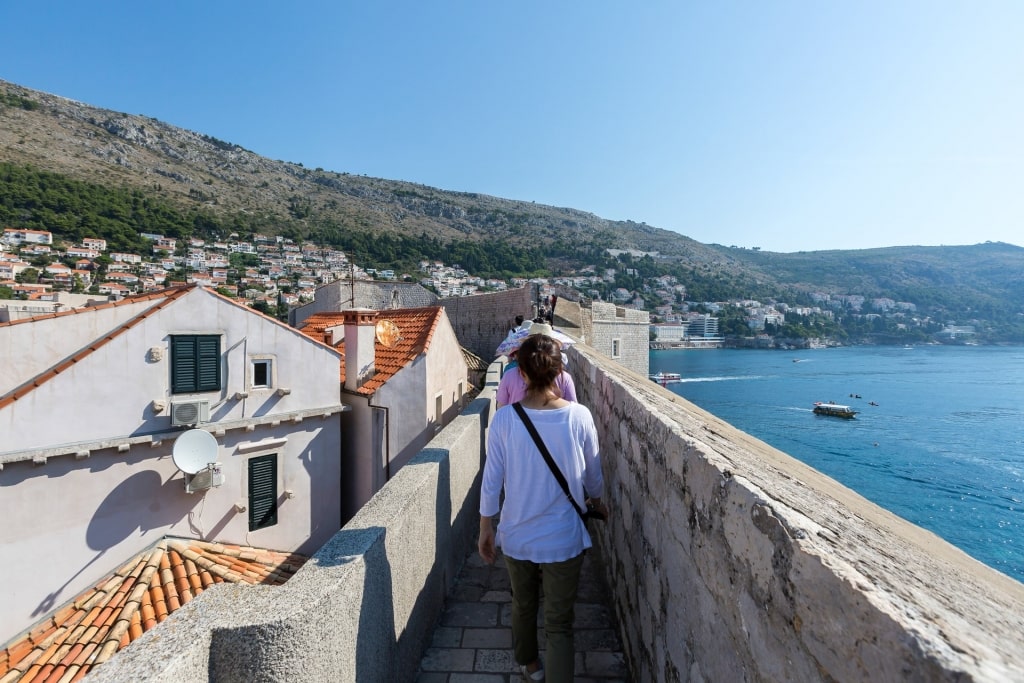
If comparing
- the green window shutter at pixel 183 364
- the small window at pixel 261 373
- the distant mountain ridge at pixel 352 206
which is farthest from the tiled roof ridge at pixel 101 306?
the distant mountain ridge at pixel 352 206

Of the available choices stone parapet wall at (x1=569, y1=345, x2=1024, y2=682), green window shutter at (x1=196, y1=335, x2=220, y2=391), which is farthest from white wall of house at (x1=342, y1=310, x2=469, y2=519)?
stone parapet wall at (x1=569, y1=345, x2=1024, y2=682)

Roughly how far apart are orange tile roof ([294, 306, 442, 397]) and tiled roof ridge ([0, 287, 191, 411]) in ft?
9.10

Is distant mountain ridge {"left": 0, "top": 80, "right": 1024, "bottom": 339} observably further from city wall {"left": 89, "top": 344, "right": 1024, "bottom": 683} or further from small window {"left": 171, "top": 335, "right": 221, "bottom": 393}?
city wall {"left": 89, "top": 344, "right": 1024, "bottom": 683}

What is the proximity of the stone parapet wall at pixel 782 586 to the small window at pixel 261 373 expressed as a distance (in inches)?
306

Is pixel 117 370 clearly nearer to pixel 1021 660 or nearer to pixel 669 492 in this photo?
pixel 669 492

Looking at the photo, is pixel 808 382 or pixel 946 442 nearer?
pixel 946 442

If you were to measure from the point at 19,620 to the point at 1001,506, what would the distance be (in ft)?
140

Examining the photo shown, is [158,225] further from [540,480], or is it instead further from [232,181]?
[540,480]

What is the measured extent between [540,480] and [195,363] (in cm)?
750

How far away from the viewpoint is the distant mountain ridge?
278 ft

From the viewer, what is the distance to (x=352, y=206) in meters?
116

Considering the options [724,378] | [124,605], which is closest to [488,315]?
[124,605]

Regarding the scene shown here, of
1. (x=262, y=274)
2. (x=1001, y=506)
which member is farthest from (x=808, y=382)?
(x=262, y=274)

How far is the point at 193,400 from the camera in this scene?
7.54m
